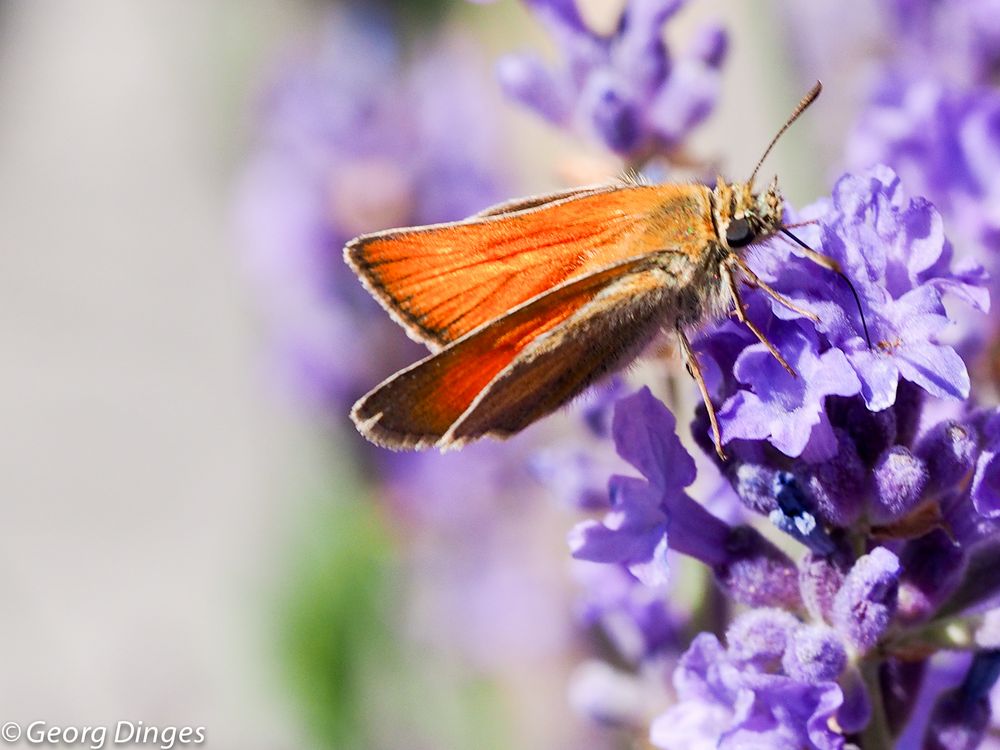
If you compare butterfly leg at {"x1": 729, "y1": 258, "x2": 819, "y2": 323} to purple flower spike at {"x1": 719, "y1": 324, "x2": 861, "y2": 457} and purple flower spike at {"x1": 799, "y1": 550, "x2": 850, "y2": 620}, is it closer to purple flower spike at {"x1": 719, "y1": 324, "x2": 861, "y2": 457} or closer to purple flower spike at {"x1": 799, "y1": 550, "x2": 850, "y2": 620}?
purple flower spike at {"x1": 719, "y1": 324, "x2": 861, "y2": 457}

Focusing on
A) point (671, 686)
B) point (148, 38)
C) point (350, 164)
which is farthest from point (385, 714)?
point (148, 38)

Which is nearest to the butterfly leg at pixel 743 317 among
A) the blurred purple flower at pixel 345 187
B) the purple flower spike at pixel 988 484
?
the purple flower spike at pixel 988 484

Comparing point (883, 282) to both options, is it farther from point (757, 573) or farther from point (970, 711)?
point (970, 711)

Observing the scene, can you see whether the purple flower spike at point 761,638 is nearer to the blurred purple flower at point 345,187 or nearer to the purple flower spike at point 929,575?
the purple flower spike at point 929,575

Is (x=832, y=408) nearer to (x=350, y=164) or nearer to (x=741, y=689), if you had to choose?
(x=741, y=689)

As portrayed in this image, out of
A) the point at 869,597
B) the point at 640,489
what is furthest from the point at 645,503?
the point at 869,597

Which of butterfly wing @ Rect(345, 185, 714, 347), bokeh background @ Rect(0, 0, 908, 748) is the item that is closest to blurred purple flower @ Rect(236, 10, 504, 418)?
bokeh background @ Rect(0, 0, 908, 748)
